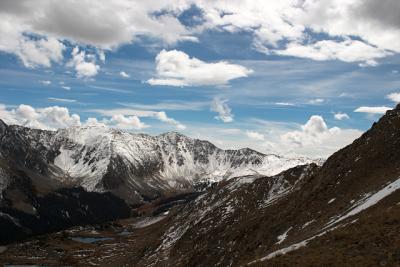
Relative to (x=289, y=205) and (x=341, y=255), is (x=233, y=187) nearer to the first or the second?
(x=289, y=205)

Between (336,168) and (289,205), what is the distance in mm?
14149

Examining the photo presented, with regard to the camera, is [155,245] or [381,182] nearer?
[381,182]

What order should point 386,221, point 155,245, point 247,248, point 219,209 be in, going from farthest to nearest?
point 155,245
point 219,209
point 247,248
point 386,221

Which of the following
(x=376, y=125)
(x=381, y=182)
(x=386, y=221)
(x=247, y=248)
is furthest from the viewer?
(x=376, y=125)

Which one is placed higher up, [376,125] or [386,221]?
[376,125]

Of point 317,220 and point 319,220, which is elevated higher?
point 319,220

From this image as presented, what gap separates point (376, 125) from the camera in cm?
10888

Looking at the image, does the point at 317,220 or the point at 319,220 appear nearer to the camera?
the point at 319,220

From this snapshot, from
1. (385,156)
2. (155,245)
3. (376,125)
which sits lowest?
(155,245)

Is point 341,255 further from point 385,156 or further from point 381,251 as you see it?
point 385,156

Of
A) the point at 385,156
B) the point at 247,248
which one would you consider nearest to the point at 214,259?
the point at 247,248

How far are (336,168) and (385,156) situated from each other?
16.0 meters

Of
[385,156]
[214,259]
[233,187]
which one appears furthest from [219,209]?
[385,156]

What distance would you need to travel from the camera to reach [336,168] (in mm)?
104938
